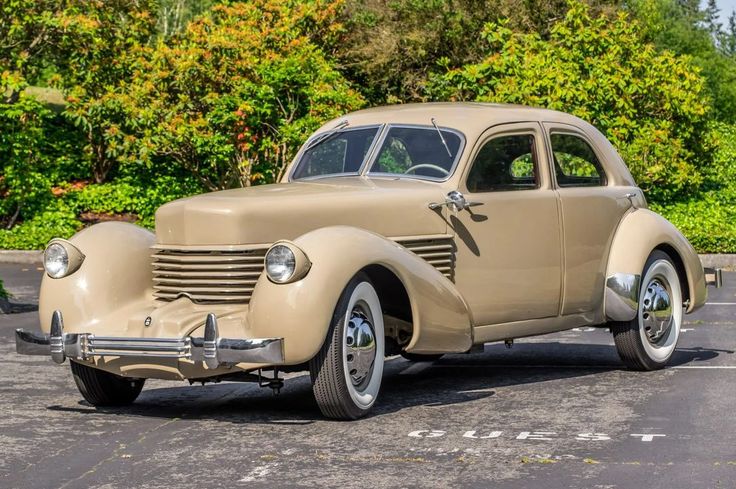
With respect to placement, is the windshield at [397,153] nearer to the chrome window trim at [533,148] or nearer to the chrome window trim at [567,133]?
the chrome window trim at [533,148]

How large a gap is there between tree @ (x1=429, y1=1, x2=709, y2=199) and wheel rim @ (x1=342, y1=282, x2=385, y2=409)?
15.4 m

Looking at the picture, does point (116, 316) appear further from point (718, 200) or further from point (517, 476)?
point (718, 200)

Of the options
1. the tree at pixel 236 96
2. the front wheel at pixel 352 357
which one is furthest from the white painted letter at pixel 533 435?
the tree at pixel 236 96

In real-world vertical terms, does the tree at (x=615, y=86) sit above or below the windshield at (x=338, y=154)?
above

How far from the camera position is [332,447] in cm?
696

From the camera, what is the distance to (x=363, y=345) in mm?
7836

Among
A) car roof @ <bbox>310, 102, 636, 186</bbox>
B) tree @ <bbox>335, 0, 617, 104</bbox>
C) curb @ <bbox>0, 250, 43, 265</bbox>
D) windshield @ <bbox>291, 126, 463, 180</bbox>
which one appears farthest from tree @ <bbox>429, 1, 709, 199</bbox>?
windshield @ <bbox>291, 126, 463, 180</bbox>

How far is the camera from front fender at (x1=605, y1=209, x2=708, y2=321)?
31.7 ft

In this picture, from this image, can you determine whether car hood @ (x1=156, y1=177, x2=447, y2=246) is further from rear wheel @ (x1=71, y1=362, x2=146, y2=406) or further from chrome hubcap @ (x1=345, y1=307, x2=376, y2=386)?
rear wheel @ (x1=71, y1=362, x2=146, y2=406)

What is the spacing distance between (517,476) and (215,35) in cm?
1863

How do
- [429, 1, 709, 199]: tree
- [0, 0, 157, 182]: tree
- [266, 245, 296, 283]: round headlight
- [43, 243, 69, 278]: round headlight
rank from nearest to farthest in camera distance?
[266, 245, 296, 283]: round headlight, [43, 243, 69, 278]: round headlight, [429, 1, 709, 199]: tree, [0, 0, 157, 182]: tree

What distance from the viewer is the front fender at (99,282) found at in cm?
818

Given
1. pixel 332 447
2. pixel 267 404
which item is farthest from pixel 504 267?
pixel 332 447

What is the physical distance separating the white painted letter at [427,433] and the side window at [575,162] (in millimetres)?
2799
